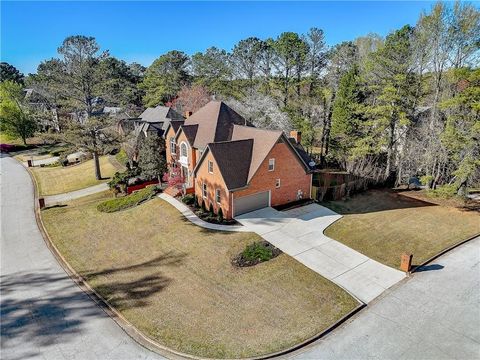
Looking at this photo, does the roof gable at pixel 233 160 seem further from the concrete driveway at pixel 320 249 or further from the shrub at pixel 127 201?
the shrub at pixel 127 201

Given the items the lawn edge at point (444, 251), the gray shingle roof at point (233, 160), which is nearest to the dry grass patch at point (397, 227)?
the lawn edge at point (444, 251)

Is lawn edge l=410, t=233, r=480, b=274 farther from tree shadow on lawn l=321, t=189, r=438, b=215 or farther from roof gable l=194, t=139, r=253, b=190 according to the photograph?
roof gable l=194, t=139, r=253, b=190

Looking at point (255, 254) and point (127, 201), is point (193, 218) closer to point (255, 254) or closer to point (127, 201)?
point (255, 254)

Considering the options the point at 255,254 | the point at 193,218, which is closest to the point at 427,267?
the point at 255,254

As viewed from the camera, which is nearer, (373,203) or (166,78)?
(373,203)

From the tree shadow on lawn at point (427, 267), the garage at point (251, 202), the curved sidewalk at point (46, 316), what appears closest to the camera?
the curved sidewalk at point (46, 316)
